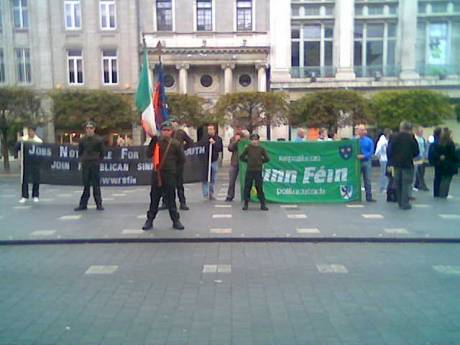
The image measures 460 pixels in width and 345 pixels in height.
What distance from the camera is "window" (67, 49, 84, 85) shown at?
29.1 metres

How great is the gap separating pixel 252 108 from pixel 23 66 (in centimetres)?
1914

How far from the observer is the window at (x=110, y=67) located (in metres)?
29.2

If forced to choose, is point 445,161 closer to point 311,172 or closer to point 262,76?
point 311,172

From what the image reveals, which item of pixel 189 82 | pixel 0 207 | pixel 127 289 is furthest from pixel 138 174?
pixel 189 82

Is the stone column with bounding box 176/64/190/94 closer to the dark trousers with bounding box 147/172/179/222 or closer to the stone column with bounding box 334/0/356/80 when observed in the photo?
the stone column with bounding box 334/0/356/80

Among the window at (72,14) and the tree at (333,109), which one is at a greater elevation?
the window at (72,14)

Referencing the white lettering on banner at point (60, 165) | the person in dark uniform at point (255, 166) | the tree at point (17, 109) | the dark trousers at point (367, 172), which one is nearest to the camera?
the person in dark uniform at point (255, 166)

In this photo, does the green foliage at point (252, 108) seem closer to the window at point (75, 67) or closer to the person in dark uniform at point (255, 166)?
the person in dark uniform at point (255, 166)

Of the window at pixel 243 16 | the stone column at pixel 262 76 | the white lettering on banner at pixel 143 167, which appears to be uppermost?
the window at pixel 243 16

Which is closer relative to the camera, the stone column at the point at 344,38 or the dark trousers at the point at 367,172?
the dark trousers at the point at 367,172

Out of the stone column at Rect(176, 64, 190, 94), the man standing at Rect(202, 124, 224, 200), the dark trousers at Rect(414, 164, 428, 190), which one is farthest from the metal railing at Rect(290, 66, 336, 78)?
the man standing at Rect(202, 124, 224, 200)

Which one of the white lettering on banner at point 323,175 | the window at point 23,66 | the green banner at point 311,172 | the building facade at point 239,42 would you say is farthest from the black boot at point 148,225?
the window at point 23,66

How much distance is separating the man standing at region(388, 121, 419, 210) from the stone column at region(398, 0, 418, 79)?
71.9 ft

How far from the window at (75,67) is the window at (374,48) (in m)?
20.7
